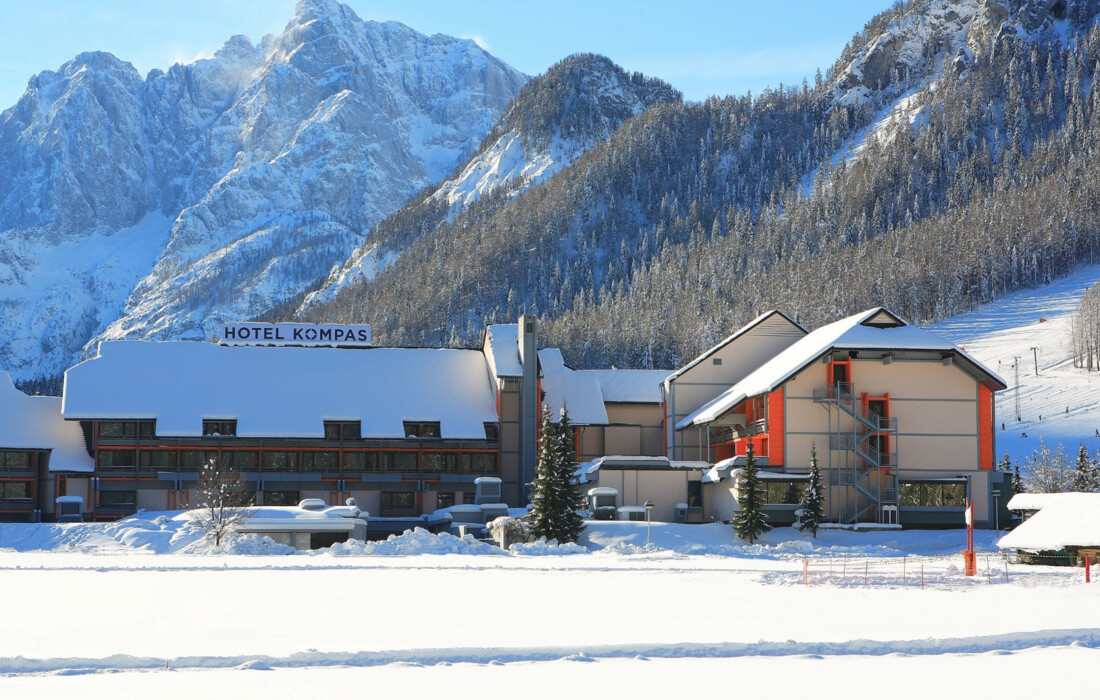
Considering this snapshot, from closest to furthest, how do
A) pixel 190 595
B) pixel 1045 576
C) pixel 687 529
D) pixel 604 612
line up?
pixel 604 612 → pixel 190 595 → pixel 1045 576 → pixel 687 529

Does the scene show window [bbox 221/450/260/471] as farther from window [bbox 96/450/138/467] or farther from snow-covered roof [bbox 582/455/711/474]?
snow-covered roof [bbox 582/455/711/474]

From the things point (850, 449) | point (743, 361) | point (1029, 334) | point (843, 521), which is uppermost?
point (1029, 334)

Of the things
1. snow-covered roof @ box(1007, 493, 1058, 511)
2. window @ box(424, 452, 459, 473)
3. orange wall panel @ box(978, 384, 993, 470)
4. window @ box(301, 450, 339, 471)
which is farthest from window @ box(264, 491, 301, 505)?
snow-covered roof @ box(1007, 493, 1058, 511)

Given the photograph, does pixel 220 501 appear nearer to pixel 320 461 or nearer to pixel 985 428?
pixel 320 461

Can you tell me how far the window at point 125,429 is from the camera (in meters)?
72.8

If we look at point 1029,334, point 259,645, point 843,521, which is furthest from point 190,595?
point 1029,334

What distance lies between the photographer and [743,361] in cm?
7688

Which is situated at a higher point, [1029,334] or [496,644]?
[1029,334]

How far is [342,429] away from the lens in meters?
74.5

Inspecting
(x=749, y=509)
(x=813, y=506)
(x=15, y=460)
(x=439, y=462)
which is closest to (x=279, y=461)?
(x=439, y=462)

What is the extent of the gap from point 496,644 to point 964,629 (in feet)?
31.3

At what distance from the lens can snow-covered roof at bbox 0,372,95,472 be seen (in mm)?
72688

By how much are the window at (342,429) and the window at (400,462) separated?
237 centimetres

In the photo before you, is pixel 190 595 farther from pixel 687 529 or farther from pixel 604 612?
pixel 687 529
